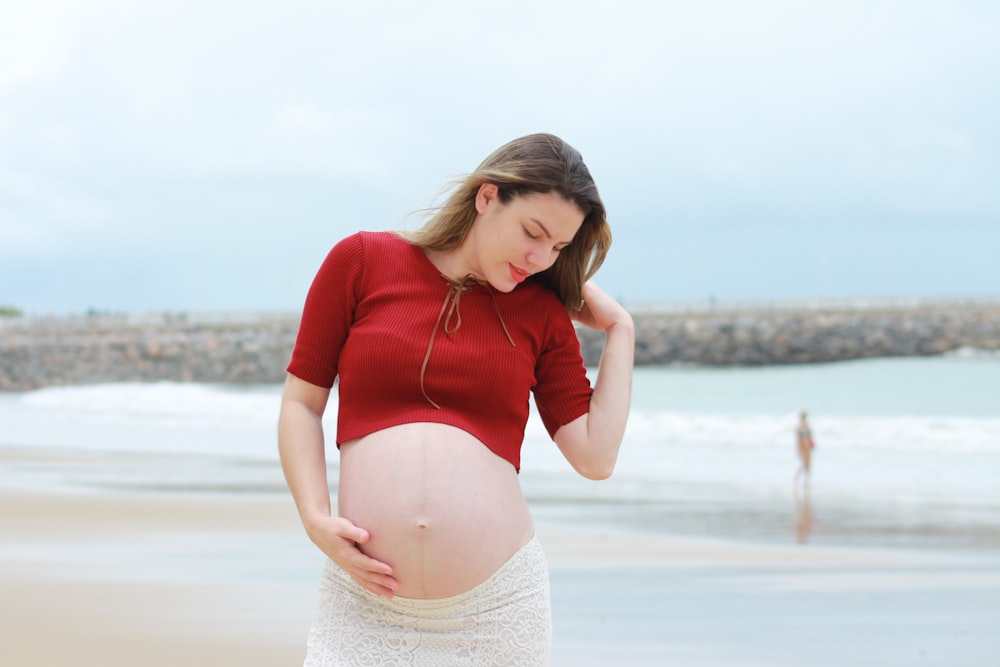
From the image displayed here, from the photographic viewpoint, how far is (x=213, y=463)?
16.7 m

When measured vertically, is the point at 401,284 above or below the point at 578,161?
below

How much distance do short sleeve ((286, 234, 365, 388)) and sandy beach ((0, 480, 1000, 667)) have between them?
11.6ft

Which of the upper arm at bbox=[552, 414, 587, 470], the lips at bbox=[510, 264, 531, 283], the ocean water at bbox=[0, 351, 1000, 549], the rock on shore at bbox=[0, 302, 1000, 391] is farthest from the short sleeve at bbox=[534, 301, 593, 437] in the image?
the rock on shore at bbox=[0, 302, 1000, 391]

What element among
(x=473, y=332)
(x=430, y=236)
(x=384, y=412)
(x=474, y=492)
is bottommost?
(x=474, y=492)

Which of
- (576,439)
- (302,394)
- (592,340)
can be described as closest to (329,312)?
(302,394)

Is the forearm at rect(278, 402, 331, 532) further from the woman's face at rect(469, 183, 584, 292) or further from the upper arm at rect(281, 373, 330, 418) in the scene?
the woman's face at rect(469, 183, 584, 292)

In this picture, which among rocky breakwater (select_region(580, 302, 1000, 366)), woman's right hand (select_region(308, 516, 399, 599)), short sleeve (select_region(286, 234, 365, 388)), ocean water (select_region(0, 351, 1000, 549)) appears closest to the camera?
woman's right hand (select_region(308, 516, 399, 599))

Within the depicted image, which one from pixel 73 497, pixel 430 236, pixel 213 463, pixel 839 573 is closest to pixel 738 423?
pixel 213 463

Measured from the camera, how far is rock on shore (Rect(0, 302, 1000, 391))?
5541 cm

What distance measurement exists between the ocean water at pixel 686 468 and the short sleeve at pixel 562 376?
7580 mm

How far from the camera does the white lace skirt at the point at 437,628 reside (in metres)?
2.17

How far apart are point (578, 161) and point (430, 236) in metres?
0.30

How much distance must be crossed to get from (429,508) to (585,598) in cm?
503

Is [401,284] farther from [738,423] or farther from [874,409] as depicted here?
[874,409]
